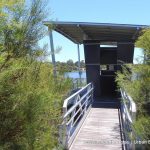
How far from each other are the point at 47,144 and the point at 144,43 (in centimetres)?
265

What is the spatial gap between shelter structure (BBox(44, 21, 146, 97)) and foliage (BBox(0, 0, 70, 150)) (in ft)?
27.2

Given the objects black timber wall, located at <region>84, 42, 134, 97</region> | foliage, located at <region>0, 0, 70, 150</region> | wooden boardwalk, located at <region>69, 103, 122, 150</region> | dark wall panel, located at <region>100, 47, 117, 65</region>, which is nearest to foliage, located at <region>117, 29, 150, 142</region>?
wooden boardwalk, located at <region>69, 103, 122, 150</region>

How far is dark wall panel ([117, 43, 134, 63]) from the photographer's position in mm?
13038

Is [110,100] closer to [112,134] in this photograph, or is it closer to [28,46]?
[112,134]

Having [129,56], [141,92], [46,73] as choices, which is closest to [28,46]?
[46,73]

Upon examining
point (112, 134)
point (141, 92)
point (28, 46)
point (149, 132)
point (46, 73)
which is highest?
point (28, 46)

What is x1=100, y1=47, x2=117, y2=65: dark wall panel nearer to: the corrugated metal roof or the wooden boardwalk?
the corrugated metal roof

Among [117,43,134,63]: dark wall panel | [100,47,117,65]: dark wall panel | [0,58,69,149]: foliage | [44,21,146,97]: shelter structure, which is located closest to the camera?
[0,58,69,149]: foliage

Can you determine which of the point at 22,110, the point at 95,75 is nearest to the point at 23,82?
the point at 22,110

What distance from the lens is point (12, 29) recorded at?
9.98ft

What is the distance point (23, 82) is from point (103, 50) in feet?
38.4

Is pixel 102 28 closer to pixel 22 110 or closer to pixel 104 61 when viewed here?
pixel 104 61

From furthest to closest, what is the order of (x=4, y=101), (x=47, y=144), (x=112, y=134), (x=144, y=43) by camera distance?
1. (x=112, y=134)
2. (x=144, y=43)
3. (x=47, y=144)
4. (x=4, y=101)

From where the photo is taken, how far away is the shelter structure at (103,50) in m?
12.3
